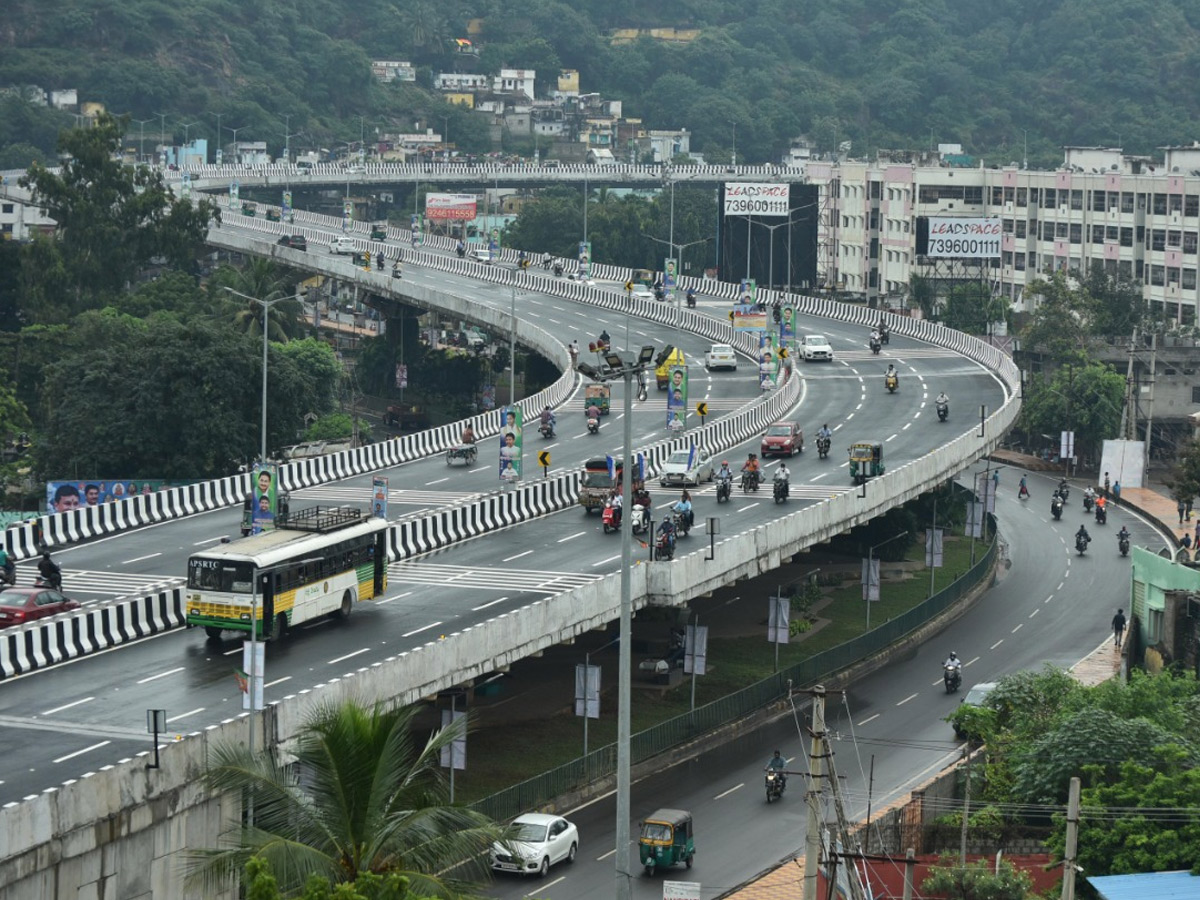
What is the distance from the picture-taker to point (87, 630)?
54.5 meters

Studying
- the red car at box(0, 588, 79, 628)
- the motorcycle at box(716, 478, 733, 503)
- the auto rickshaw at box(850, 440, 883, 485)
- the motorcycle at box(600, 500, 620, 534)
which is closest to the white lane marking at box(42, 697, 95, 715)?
the red car at box(0, 588, 79, 628)

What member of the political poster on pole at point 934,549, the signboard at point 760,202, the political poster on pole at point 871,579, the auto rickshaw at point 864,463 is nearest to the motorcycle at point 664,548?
the political poster on pole at point 871,579

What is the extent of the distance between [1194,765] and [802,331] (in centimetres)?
9390

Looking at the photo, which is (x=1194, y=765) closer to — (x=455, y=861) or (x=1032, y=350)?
(x=455, y=861)

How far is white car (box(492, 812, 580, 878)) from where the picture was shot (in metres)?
51.7

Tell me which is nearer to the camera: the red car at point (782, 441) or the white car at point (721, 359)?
the red car at point (782, 441)

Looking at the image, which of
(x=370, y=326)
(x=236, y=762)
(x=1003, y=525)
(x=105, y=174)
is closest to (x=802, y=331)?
(x=1003, y=525)

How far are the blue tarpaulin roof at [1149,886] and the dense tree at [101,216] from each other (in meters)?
105

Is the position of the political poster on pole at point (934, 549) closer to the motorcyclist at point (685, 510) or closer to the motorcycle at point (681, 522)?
the motorcyclist at point (685, 510)

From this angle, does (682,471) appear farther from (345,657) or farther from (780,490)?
(345,657)

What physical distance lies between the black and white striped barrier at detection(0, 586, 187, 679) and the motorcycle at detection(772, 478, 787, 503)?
29.6 metres

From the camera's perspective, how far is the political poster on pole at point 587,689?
5934 centimetres

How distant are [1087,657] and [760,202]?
9630 cm

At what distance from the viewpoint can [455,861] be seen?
35.0 metres
